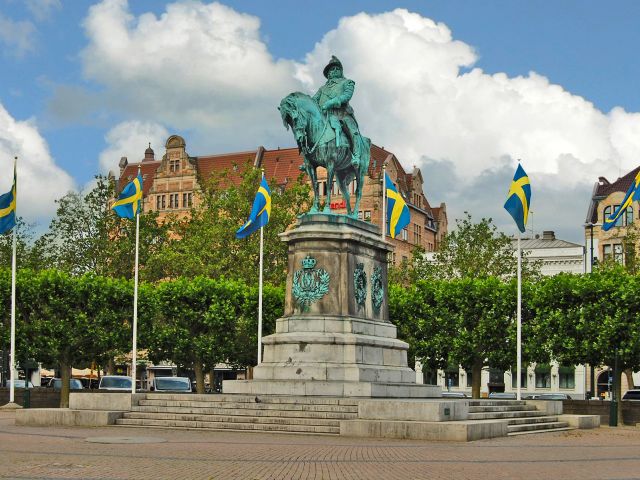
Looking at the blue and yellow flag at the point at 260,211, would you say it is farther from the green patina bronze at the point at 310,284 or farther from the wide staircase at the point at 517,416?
the wide staircase at the point at 517,416

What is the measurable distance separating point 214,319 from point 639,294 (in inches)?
833

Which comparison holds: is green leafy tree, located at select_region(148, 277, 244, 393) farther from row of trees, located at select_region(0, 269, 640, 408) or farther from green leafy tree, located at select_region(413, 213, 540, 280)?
green leafy tree, located at select_region(413, 213, 540, 280)

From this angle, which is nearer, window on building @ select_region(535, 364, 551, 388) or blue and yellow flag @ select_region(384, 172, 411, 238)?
blue and yellow flag @ select_region(384, 172, 411, 238)

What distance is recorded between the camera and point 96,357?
177ft

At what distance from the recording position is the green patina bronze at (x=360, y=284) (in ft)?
110

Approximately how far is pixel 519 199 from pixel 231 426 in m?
17.2

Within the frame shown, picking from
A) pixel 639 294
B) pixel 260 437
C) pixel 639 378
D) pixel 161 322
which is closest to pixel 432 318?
pixel 639 294

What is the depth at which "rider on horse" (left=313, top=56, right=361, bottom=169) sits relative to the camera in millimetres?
34531

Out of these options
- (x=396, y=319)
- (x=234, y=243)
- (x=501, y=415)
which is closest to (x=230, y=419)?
(x=501, y=415)

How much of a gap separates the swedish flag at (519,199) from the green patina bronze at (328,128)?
7.59m

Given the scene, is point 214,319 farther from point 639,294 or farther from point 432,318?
point 639,294

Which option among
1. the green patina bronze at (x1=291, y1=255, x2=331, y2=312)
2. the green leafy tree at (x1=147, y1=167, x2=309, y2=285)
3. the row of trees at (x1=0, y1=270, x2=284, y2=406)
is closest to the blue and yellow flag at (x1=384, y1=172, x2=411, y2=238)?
the row of trees at (x1=0, y1=270, x2=284, y2=406)

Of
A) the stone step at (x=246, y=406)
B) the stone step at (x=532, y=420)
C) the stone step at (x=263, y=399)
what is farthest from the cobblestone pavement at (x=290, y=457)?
the stone step at (x=532, y=420)

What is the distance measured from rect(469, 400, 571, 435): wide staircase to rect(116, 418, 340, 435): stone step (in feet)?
16.2
